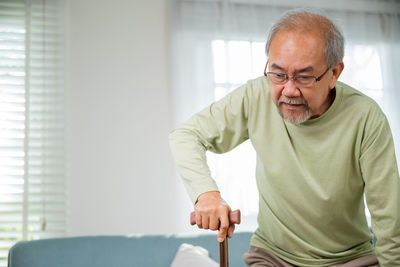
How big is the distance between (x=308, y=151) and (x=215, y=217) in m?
0.48

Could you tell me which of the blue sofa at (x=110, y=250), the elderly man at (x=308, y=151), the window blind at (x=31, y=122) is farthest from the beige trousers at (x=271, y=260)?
the window blind at (x=31, y=122)

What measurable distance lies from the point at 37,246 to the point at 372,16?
10.5ft

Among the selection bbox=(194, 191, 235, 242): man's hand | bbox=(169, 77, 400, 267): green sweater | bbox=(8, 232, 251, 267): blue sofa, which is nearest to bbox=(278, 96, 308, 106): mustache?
bbox=(169, 77, 400, 267): green sweater

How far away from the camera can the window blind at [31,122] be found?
128 inches

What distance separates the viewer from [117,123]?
3.47 meters

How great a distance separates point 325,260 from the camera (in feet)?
4.88

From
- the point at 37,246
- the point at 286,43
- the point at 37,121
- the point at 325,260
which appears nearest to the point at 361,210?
the point at 325,260

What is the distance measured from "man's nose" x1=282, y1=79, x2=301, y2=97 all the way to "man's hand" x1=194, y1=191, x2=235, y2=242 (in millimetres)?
394

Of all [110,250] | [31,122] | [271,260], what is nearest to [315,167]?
[271,260]

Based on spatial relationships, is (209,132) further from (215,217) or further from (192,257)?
(192,257)

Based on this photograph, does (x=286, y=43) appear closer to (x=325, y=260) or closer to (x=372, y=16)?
(x=325, y=260)

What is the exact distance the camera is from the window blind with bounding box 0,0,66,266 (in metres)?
3.26

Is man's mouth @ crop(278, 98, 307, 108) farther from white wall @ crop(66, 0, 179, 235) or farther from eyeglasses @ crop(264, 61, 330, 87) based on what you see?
white wall @ crop(66, 0, 179, 235)

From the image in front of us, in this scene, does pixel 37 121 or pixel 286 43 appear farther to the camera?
pixel 37 121
